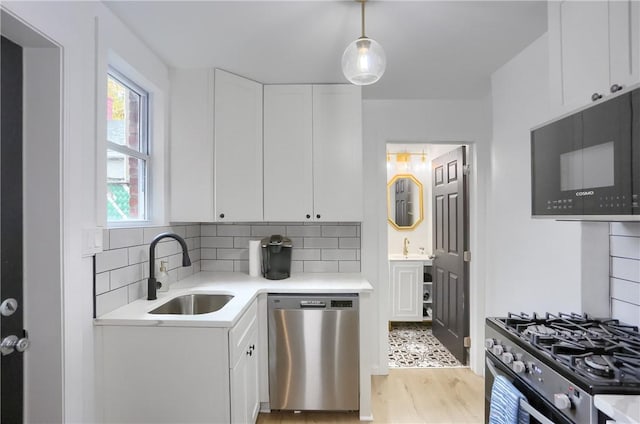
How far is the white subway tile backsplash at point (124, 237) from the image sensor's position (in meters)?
1.67

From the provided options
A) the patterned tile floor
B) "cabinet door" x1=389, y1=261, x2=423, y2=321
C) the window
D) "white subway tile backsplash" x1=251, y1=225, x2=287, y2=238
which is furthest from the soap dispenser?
"cabinet door" x1=389, y1=261, x2=423, y2=321

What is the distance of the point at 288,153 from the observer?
248 centimetres

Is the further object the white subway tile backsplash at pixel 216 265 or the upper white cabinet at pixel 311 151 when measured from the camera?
the white subway tile backsplash at pixel 216 265

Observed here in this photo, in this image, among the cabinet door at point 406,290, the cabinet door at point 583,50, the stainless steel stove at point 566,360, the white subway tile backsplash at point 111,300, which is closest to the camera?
the stainless steel stove at point 566,360

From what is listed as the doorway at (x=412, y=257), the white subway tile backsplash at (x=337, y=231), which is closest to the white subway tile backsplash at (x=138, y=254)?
the white subway tile backsplash at (x=337, y=231)

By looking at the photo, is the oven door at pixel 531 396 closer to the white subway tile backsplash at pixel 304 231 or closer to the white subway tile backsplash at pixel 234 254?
the white subway tile backsplash at pixel 304 231

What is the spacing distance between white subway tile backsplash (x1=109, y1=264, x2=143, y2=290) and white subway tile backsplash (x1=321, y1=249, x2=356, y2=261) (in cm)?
141

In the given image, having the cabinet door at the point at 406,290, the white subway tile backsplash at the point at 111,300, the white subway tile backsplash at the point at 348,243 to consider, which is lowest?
the cabinet door at the point at 406,290

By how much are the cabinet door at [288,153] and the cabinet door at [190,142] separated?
1.39 ft

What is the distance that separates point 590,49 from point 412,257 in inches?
120

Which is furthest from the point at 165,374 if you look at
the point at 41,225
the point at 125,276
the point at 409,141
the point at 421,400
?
the point at 409,141

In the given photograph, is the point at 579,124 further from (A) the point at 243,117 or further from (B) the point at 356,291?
(A) the point at 243,117

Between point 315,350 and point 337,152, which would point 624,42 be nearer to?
point 337,152

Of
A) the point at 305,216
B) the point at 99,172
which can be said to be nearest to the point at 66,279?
the point at 99,172
